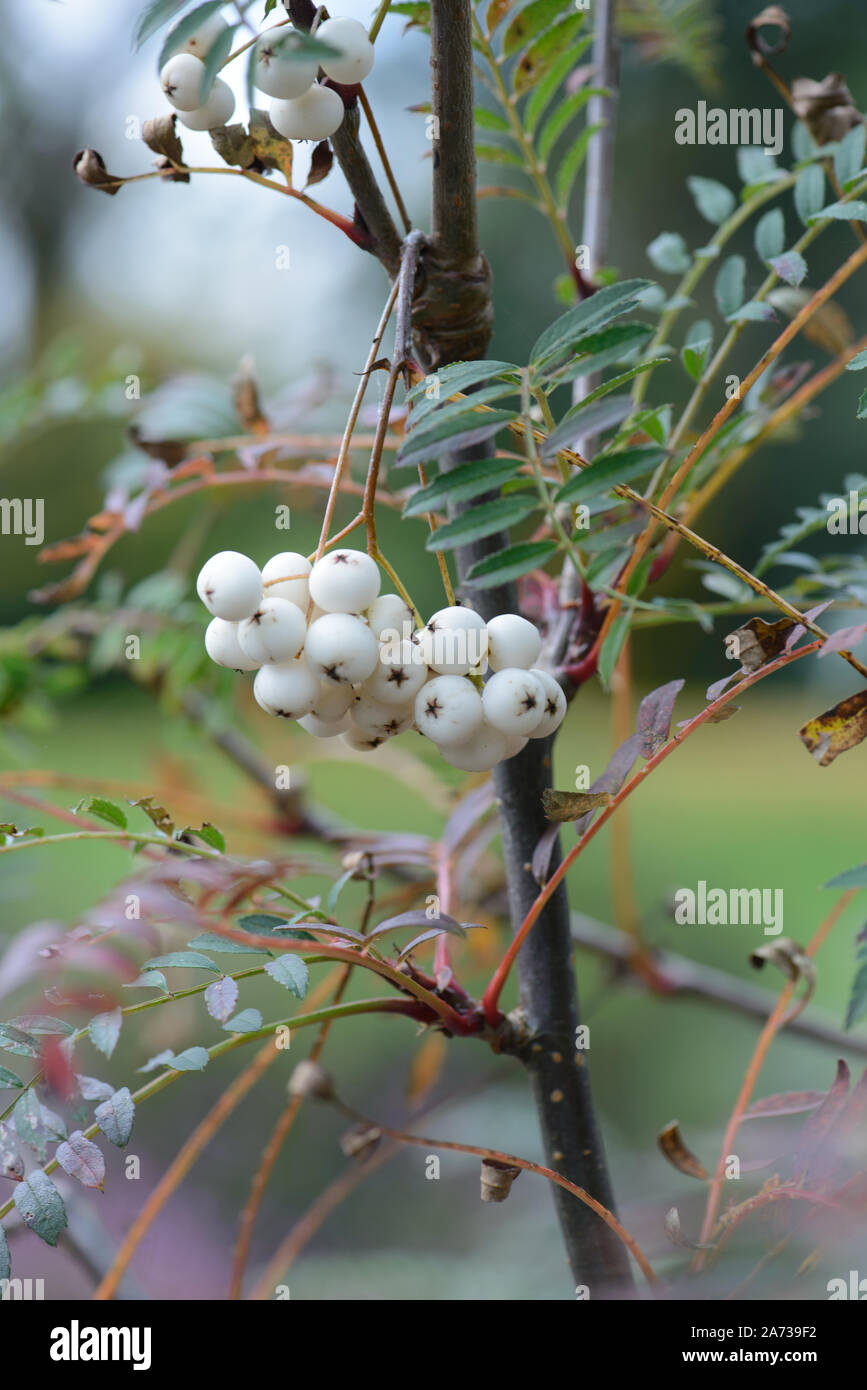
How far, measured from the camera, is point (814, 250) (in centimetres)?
95

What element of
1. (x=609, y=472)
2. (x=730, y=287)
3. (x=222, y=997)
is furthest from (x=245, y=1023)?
(x=730, y=287)

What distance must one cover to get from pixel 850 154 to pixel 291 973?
0.23 metres

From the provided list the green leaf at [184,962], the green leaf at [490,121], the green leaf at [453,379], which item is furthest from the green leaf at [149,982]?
the green leaf at [490,121]

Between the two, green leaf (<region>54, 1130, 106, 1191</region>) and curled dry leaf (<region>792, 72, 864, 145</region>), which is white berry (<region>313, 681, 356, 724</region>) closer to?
green leaf (<region>54, 1130, 106, 1191</region>)

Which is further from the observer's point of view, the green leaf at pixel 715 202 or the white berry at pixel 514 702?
the green leaf at pixel 715 202

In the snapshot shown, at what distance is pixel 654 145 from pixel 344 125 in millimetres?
1071

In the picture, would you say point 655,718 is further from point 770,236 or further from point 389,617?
point 770,236

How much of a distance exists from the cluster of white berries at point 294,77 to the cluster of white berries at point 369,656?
72 millimetres

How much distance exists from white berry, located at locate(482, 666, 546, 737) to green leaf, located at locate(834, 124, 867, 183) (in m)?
0.17

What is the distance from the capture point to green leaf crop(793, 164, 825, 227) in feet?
0.86

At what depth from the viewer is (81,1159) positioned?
7.2 inches

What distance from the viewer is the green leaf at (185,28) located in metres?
0.15

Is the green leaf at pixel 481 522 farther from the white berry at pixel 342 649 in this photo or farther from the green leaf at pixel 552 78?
the green leaf at pixel 552 78

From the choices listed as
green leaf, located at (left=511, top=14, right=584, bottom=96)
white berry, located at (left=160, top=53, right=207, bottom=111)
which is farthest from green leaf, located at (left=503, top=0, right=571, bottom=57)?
white berry, located at (left=160, top=53, right=207, bottom=111)
